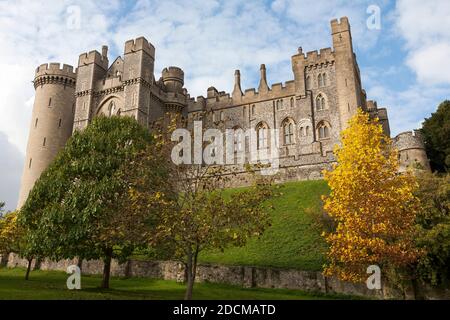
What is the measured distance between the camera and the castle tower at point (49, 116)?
47.6 metres

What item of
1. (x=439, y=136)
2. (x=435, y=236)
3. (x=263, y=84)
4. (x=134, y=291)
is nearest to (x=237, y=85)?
(x=263, y=84)

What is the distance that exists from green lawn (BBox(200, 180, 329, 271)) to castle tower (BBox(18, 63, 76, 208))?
97.6 ft

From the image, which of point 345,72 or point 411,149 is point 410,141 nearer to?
point 411,149

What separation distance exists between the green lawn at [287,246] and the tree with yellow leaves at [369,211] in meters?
5.81

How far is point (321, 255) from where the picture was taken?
78.1ft

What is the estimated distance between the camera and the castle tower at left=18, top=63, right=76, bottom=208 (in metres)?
47.6

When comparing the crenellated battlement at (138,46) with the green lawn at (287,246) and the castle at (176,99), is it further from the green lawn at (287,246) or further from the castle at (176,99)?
the green lawn at (287,246)

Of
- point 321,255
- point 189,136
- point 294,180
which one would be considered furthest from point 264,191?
point 294,180

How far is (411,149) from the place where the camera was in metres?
34.7

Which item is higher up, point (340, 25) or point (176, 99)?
point (340, 25)

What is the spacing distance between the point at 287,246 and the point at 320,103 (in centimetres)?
2630

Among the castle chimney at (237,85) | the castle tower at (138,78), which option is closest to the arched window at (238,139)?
the castle chimney at (237,85)

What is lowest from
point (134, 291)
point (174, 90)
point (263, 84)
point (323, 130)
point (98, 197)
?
point (134, 291)

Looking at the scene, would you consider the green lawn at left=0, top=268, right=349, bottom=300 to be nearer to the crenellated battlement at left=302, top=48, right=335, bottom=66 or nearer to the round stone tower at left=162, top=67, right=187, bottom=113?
the round stone tower at left=162, top=67, right=187, bottom=113
